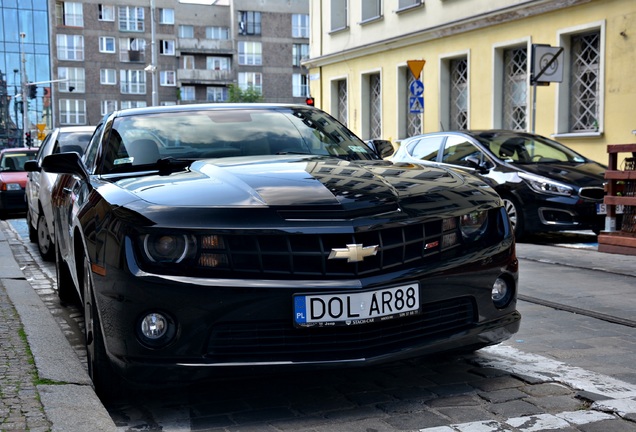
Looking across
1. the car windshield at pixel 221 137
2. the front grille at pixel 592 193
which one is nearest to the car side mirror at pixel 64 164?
the car windshield at pixel 221 137

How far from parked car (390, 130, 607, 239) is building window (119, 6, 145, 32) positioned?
228 feet

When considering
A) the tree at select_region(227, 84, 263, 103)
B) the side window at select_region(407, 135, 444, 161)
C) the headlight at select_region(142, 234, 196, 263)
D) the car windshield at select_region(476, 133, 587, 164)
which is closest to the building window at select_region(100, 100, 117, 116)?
the tree at select_region(227, 84, 263, 103)

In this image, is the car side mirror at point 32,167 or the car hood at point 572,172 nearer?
the car side mirror at point 32,167

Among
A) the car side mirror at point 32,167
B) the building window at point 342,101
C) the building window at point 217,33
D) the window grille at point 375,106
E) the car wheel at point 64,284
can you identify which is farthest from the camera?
the building window at point 217,33

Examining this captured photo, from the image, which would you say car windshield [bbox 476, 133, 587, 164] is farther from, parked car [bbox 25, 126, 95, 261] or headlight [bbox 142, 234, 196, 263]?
headlight [bbox 142, 234, 196, 263]

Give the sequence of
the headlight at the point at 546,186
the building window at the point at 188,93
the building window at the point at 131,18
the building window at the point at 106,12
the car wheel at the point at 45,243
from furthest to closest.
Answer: the building window at the point at 188,93 < the building window at the point at 131,18 < the building window at the point at 106,12 < the headlight at the point at 546,186 < the car wheel at the point at 45,243

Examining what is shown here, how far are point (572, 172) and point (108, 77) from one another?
71188 millimetres

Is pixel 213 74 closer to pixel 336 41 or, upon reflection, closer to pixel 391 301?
pixel 336 41

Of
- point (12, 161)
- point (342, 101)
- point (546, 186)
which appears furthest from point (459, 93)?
point (546, 186)

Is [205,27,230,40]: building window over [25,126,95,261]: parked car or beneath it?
over

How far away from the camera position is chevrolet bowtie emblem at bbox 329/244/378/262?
12.1 feet

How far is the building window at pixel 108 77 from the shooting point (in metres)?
78.3

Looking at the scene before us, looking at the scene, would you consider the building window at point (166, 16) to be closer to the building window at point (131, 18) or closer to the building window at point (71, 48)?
the building window at point (131, 18)

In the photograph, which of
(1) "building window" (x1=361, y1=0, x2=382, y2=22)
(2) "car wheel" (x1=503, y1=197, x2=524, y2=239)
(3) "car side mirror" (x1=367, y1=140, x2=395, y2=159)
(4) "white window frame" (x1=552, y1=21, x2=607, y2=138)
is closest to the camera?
(3) "car side mirror" (x1=367, y1=140, x2=395, y2=159)
